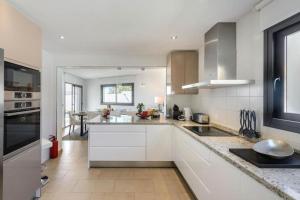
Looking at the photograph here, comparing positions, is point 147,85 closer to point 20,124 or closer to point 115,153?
point 115,153

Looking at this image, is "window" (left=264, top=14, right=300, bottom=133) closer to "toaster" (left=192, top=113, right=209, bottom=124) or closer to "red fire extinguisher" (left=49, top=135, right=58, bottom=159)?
"toaster" (left=192, top=113, right=209, bottom=124)

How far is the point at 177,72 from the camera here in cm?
403

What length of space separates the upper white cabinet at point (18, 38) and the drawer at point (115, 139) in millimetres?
1657

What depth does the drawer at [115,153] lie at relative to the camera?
3.69 metres

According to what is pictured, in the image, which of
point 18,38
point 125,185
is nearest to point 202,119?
point 125,185

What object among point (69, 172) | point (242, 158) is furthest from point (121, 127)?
point (242, 158)

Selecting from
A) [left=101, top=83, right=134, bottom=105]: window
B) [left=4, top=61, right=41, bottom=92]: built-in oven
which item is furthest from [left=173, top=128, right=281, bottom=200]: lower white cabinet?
[left=101, top=83, right=134, bottom=105]: window

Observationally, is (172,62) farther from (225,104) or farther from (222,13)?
(222,13)

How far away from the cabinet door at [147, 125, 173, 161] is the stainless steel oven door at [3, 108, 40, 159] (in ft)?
6.09

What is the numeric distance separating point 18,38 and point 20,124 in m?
0.81

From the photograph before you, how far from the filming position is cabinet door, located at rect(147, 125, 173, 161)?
12.2 ft

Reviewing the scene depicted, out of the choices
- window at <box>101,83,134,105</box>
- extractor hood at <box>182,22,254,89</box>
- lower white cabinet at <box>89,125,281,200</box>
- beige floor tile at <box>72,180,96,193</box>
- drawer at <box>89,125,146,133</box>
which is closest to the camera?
lower white cabinet at <box>89,125,281,200</box>

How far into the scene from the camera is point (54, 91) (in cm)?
444

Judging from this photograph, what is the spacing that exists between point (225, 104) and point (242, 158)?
1.52m
